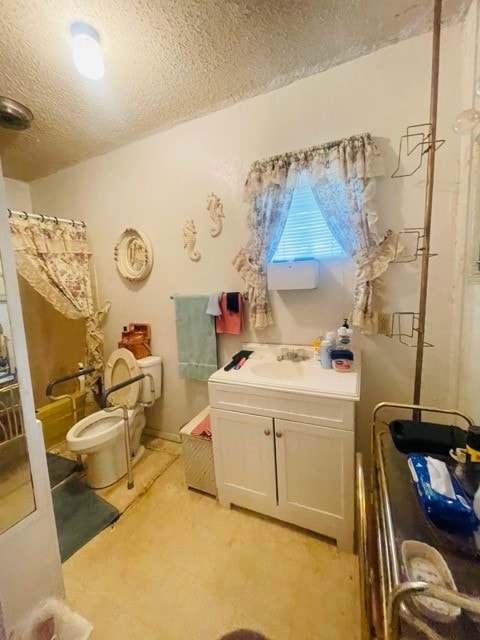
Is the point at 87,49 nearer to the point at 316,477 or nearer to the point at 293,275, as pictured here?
the point at 293,275

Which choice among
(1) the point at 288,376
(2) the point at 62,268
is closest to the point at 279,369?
(1) the point at 288,376

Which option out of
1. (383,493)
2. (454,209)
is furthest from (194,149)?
(383,493)

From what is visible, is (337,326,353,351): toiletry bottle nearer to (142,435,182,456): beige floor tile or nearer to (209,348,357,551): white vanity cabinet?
(209,348,357,551): white vanity cabinet

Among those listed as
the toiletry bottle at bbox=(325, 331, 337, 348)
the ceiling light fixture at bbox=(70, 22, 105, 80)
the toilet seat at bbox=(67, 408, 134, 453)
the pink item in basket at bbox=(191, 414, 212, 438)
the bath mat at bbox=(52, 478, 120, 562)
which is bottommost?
the bath mat at bbox=(52, 478, 120, 562)

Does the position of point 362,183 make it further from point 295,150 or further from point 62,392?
point 62,392

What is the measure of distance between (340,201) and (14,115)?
2.07 meters

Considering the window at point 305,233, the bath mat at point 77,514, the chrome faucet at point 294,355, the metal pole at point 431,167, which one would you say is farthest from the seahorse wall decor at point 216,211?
the bath mat at point 77,514

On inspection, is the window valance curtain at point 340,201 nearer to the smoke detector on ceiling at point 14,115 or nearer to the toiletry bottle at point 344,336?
the toiletry bottle at point 344,336

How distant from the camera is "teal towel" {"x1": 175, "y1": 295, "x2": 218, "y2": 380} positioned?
2.03 metres

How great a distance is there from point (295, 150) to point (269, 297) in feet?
3.01

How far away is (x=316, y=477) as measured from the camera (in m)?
1.39

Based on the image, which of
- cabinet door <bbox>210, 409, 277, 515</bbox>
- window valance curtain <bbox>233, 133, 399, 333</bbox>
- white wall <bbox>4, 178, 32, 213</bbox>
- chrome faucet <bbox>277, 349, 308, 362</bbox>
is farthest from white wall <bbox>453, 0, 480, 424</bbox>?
white wall <bbox>4, 178, 32, 213</bbox>

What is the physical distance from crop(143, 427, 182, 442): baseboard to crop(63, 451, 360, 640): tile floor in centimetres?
73

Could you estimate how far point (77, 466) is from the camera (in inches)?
81.5
